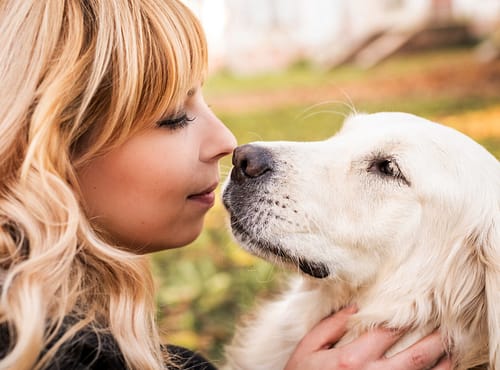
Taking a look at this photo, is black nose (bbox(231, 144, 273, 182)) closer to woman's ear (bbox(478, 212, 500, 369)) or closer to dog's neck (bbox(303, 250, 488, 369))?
dog's neck (bbox(303, 250, 488, 369))

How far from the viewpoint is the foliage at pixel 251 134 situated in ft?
12.9

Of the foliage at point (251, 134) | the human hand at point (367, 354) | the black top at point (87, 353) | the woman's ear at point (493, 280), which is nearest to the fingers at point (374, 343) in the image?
the human hand at point (367, 354)

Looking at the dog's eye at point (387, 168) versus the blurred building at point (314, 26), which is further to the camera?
the blurred building at point (314, 26)

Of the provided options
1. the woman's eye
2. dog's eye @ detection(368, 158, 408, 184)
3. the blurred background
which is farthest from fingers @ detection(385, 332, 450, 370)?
the blurred background

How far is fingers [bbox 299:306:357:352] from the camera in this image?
7.86 feet

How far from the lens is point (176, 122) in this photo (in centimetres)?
242

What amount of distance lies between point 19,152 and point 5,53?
→ 28 centimetres

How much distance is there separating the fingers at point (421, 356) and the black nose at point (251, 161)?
72 cm

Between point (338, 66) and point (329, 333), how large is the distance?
37.3 ft

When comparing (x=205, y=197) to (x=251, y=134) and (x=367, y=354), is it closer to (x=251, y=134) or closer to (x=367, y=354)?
(x=367, y=354)

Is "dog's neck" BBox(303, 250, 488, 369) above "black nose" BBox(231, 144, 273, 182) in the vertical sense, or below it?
below

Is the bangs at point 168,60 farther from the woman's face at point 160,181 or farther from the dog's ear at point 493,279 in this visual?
the dog's ear at point 493,279

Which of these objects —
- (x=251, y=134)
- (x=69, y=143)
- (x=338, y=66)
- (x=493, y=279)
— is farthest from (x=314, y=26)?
(x=69, y=143)

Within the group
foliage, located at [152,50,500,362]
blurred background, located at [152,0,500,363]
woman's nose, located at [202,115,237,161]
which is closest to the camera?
woman's nose, located at [202,115,237,161]
